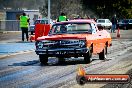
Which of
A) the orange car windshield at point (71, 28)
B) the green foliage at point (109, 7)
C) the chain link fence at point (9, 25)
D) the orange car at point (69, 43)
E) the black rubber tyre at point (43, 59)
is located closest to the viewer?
the orange car at point (69, 43)

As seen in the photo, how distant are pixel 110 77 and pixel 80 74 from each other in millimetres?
322

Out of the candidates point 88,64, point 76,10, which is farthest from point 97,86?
point 76,10

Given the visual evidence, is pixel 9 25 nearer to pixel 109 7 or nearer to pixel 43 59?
pixel 109 7

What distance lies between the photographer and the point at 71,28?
591 inches

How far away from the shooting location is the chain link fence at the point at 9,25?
48.8 metres

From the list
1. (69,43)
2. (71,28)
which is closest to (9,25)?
A: (71,28)

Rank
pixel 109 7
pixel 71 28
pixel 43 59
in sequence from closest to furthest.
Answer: pixel 43 59 < pixel 71 28 < pixel 109 7

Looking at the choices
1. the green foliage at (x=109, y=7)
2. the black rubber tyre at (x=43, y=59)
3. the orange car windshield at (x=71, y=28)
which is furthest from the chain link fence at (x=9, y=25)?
the black rubber tyre at (x=43, y=59)

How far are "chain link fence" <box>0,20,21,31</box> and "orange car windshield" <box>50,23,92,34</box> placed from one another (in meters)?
34.0

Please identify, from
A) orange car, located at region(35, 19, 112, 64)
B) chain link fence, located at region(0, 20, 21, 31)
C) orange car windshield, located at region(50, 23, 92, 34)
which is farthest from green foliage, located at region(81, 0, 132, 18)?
orange car, located at region(35, 19, 112, 64)

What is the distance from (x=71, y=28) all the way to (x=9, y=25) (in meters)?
34.8

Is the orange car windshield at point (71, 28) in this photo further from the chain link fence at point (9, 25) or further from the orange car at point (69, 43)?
the chain link fence at point (9, 25)

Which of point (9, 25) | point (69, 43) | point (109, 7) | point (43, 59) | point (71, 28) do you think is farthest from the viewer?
point (109, 7)

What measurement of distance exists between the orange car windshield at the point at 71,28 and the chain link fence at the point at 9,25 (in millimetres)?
34045
